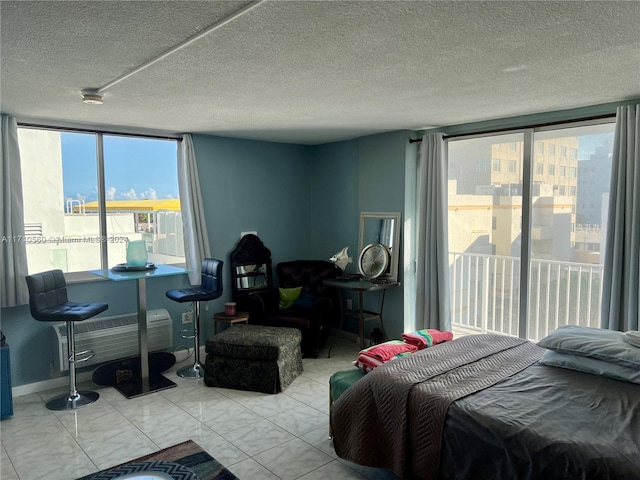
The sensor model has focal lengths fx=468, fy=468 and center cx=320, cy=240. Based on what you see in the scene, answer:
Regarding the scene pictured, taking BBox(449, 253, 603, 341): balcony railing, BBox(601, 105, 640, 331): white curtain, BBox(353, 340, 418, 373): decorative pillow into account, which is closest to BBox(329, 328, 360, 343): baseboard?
BBox(449, 253, 603, 341): balcony railing

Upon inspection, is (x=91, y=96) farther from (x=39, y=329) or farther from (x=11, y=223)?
(x=39, y=329)

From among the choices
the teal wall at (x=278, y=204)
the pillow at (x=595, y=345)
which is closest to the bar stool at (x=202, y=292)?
the teal wall at (x=278, y=204)

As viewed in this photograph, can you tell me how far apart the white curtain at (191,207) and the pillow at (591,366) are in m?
3.33

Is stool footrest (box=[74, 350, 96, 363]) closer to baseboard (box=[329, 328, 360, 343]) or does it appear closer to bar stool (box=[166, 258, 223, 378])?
bar stool (box=[166, 258, 223, 378])

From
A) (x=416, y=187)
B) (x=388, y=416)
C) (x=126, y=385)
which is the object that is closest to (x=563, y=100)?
(x=416, y=187)

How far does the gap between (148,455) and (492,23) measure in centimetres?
305

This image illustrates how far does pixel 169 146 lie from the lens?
15.9 feet

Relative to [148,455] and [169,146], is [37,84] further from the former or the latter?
[148,455]

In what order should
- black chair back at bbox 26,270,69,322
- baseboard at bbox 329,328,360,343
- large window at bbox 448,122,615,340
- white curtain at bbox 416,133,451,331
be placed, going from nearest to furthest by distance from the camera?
black chair back at bbox 26,270,69,322 < large window at bbox 448,122,615,340 < white curtain at bbox 416,133,451,331 < baseboard at bbox 329,328,360,343

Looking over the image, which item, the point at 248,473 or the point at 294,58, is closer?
the point at 294,58

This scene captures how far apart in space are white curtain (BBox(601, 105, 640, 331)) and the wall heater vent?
3.85m

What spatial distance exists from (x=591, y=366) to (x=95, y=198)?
418cm

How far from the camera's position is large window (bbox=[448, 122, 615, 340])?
14.0 feet

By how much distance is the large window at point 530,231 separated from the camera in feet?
14.0
